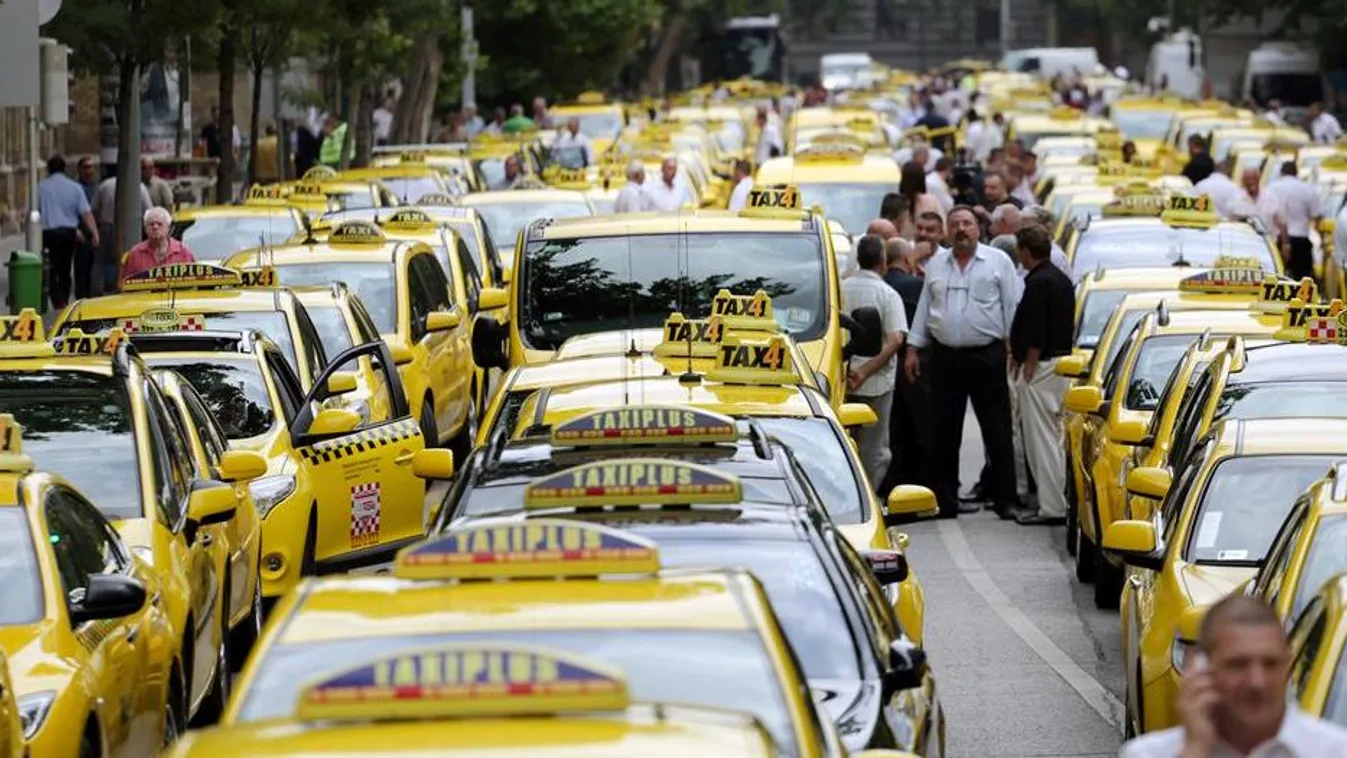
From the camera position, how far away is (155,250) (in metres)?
20.7

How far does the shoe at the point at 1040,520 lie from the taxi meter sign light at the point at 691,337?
14.9ft

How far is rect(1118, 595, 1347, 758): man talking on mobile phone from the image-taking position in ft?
19.8

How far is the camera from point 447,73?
181ft

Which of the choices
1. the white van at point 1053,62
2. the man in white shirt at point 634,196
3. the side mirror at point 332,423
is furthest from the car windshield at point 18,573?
the white van at point 1053,62

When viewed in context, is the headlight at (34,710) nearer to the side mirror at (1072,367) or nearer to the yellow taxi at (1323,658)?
the yellow taxi at (1323,658)

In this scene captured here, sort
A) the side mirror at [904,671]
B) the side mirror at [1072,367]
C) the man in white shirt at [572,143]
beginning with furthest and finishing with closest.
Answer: the man in white shirt at [572,143] → the side mirror at [1072,367] → the side mirror at [904,671]

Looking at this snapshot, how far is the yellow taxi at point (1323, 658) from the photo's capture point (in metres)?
7.48

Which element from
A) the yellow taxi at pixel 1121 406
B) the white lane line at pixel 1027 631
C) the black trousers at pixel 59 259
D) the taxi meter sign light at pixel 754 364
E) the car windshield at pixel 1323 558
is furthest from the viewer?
the black trousers at pixel 59 259

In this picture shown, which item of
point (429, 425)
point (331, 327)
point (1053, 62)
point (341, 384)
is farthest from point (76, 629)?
point (1053, 62)

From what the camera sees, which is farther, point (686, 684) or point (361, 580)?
point (361, 580)

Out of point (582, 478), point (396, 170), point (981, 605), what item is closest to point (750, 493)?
point (582, 478)

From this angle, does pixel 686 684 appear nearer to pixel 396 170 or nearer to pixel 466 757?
pixel 466 757

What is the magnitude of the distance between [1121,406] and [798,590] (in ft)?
25.3

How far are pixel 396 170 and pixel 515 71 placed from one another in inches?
1230
